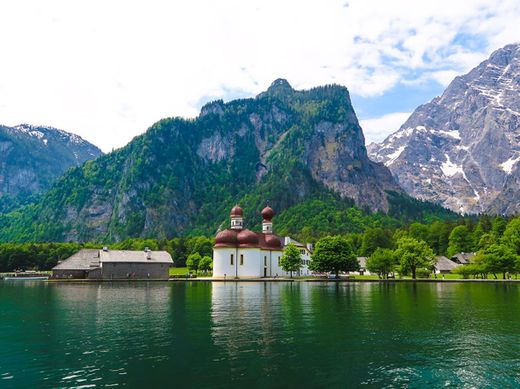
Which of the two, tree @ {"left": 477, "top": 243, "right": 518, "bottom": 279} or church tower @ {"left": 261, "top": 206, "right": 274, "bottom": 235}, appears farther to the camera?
church tower @ {"left": 261, "top": 206, "right": 274, "bottom": 235}

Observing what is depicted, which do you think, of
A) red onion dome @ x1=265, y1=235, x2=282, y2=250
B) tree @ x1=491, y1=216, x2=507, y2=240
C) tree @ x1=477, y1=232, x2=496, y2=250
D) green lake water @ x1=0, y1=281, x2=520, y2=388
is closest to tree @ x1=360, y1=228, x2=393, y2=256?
tree @ x1=477, y1=232, x2=496, y2=250

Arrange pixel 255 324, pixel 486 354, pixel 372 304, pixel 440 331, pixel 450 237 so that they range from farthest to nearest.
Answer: pixel 450 237 < pixel 372 304 < pixel 255 324 < pixel 440 331 < pixel 486 354

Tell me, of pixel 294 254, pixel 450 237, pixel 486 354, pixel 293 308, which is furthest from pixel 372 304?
pixel 450 237

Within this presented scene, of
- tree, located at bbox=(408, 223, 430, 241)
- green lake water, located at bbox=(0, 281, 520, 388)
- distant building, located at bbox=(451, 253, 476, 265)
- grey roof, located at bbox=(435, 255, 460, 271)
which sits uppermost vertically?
tree, located at bbox=(408, 223, 430, 241)

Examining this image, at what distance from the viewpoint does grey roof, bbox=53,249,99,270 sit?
123 m

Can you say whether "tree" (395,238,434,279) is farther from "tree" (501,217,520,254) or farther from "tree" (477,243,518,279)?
"tree" (501,217,520,254)

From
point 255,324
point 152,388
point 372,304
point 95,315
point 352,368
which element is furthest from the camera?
point 372,304

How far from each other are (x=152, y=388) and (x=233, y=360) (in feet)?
19.4

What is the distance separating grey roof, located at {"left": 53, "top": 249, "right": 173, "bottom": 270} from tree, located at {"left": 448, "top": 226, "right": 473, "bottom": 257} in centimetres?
9917

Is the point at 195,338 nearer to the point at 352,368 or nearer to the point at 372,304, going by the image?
the point at 352,368

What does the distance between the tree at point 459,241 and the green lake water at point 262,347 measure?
125010mm

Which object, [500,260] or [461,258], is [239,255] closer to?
[500,260]

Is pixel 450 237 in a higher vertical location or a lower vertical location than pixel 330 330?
higher

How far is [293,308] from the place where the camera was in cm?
5019
